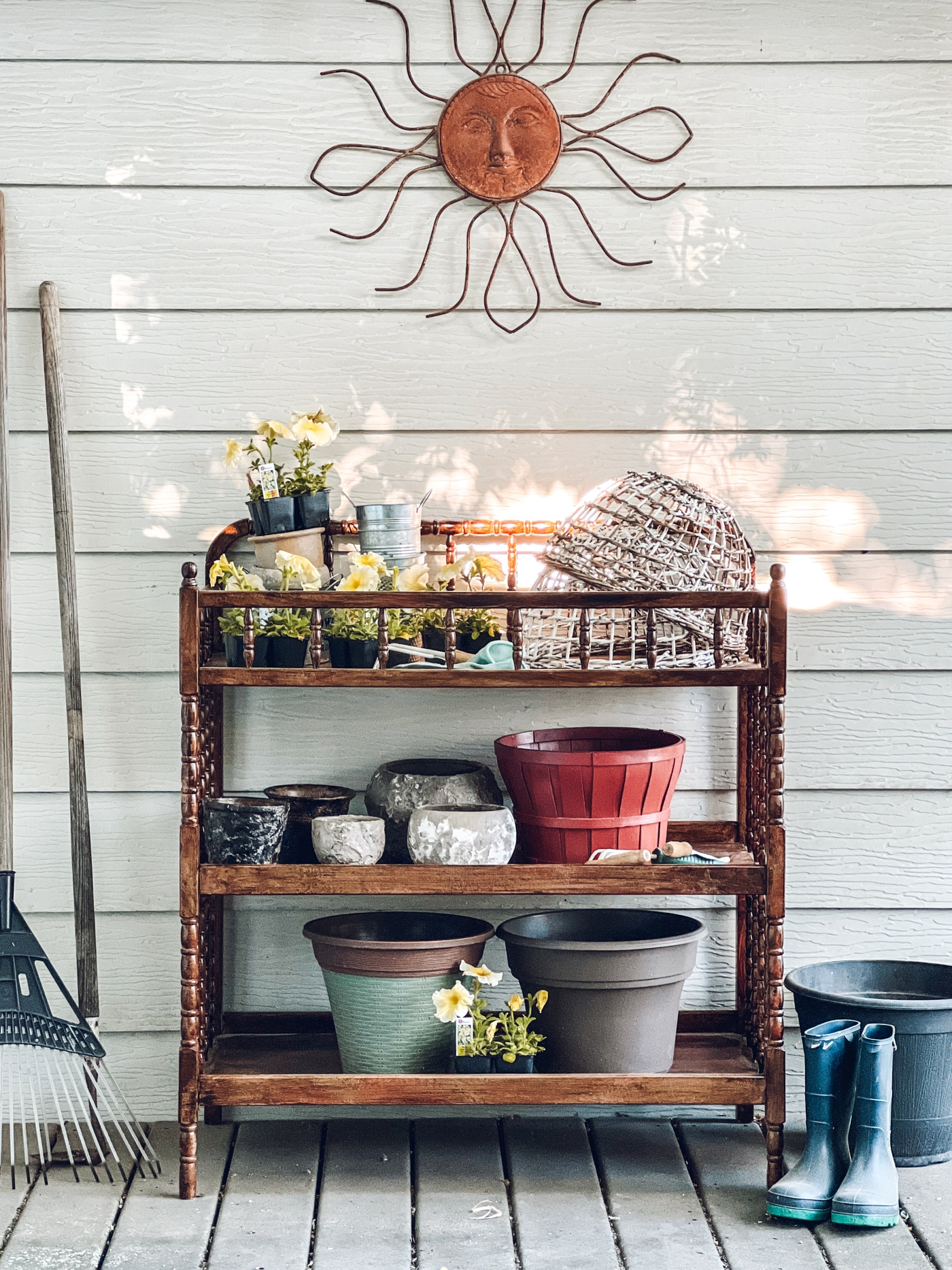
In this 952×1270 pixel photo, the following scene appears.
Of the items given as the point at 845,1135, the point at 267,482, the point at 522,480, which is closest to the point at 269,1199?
the point at 845,1135

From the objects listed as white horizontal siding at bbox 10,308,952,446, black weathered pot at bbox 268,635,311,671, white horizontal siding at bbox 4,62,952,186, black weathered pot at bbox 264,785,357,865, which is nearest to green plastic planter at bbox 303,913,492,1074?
black weathered pot at bbox 264,785,357,865

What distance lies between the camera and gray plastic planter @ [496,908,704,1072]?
1.98 metres

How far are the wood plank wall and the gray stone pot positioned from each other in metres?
0.19

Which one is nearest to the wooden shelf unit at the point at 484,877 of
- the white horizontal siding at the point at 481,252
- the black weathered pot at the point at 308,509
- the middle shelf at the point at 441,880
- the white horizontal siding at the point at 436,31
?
the middle shelf at the point at 441,880

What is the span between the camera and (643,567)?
79.3 inches

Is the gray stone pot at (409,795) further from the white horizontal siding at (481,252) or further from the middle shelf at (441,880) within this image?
the white horizontal siding at (481,252)

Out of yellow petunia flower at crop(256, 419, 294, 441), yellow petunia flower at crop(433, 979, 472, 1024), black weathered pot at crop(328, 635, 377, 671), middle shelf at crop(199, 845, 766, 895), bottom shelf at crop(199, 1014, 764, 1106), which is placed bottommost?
bottom shelf at crop(199, 1014, 764, 1106)

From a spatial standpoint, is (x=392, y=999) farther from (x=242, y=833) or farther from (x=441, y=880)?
(x=242, y=833)

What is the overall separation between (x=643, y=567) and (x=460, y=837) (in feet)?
1.71

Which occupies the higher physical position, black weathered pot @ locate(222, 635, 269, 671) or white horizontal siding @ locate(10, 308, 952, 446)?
white horizontal siding @ locate(10, 308, 952, 446)

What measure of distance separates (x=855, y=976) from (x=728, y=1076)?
1.28ft

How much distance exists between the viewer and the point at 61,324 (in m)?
2.26

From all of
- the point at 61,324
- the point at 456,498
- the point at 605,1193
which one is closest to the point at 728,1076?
the point at 605,1193

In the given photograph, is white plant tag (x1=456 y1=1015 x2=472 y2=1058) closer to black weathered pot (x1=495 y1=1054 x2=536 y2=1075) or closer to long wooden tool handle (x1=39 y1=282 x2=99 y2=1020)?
black weathered pot (x1=495 y1=1054 x2=536 y2=1075)
